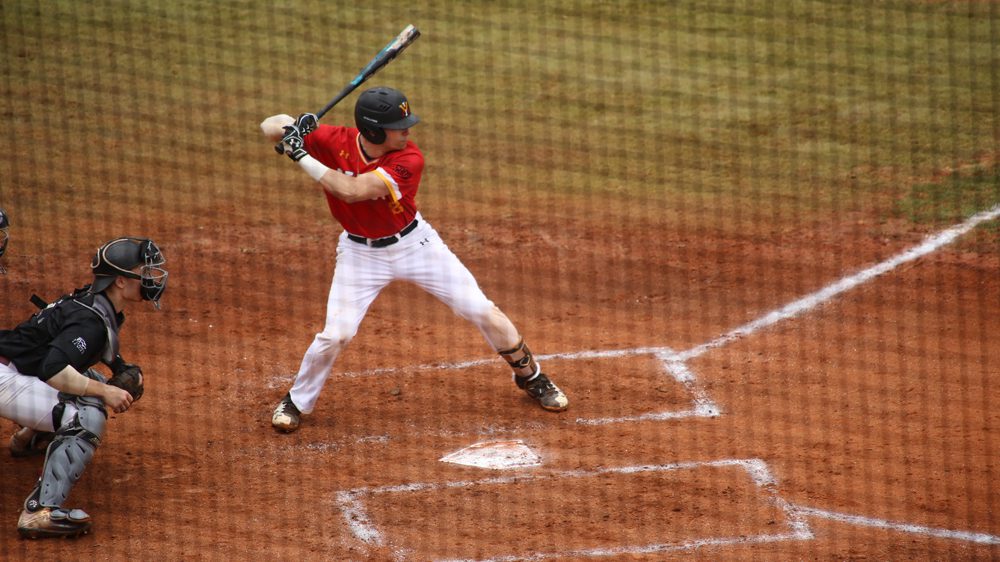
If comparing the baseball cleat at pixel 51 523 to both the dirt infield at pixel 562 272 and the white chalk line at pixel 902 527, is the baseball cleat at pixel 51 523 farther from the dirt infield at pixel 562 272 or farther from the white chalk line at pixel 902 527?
the white chalk line at pixel 902 527

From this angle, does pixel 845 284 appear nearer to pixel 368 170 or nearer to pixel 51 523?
pixel 368 170

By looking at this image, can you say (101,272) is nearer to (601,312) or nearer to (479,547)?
(479,547)

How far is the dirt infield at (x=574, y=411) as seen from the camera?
508 cm

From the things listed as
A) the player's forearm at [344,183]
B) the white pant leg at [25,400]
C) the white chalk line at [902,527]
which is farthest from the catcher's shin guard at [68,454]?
the white chalk line at [902,527]

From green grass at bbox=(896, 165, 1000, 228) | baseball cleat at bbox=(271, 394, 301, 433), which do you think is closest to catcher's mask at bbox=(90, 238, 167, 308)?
baseball cleat at bbox=(271, 394, 301, 433)

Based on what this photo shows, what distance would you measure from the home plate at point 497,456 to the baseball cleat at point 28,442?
72.0 inches

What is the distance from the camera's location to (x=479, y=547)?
16.4 ft

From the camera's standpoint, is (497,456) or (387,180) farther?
(497,456)

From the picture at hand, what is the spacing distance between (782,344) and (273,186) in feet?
14.0

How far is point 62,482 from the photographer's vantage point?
16.2 feet

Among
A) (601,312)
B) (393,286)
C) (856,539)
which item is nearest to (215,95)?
(393,286)

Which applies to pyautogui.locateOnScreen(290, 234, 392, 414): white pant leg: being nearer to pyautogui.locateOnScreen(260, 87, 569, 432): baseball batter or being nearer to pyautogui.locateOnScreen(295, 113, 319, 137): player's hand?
pyautogui.locateOnScreen(260, 87, 569, 432): baseball batter

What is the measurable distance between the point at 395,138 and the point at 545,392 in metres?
1.51

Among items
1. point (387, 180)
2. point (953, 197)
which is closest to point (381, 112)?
point (387, 180)
